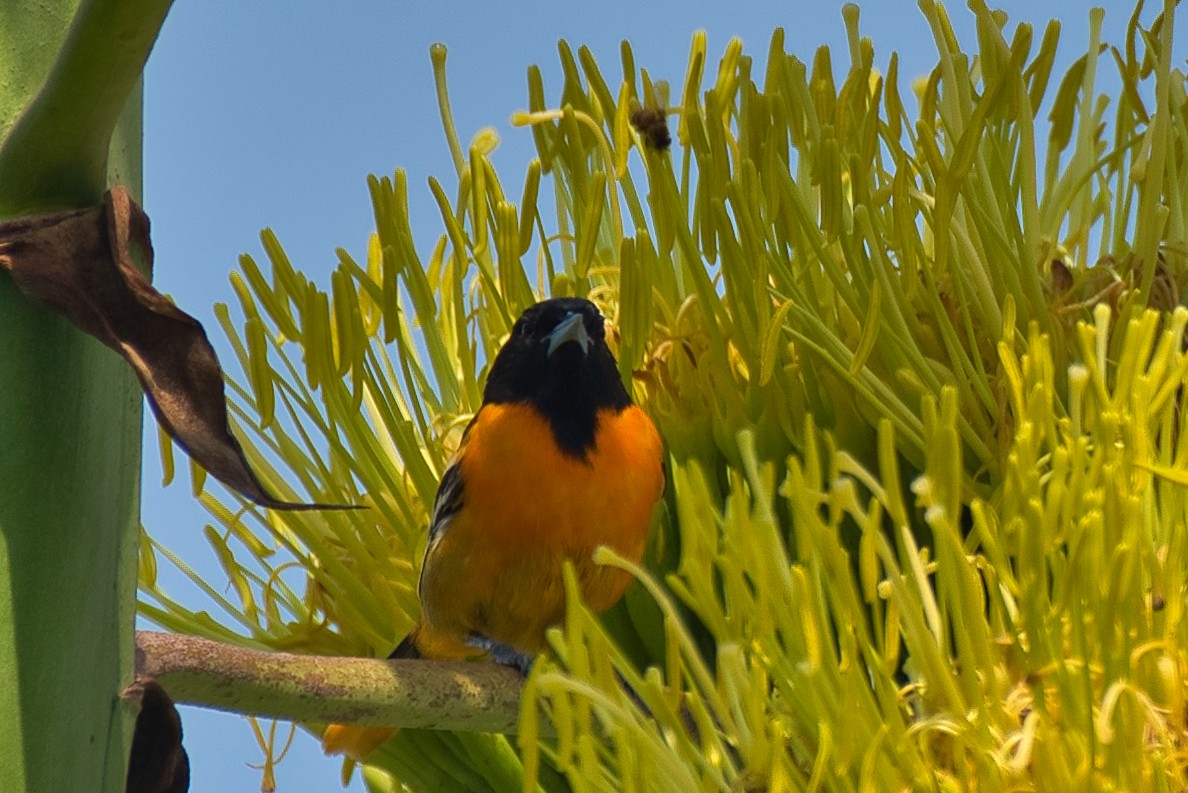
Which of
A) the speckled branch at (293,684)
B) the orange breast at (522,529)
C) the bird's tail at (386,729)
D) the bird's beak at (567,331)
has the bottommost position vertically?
the bird's tail at (386,729)

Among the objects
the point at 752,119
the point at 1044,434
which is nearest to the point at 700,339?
the point at 752,119

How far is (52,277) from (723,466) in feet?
4.67

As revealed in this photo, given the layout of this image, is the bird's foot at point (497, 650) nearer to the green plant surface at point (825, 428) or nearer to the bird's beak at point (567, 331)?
the green plant surface at point (825, 428)

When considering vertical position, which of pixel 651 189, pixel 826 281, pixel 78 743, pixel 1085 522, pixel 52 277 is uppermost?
pixel 651 189

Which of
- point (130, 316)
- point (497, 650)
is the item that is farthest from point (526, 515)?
point (130, 316)

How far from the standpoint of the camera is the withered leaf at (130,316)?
1.14 metres

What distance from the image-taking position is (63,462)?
114 centimetres

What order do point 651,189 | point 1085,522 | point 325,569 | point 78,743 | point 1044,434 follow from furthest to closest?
point 325,569, point 651,189, point 1044,434, point 1085,522, point 78,743

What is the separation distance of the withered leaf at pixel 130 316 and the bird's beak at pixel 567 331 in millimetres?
1481

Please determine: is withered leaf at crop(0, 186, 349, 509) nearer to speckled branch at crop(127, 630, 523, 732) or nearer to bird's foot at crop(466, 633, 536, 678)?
speckled branch at crop(127, 630, 523, 732)

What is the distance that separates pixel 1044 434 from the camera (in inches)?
62.4

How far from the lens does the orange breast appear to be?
2.59 metres

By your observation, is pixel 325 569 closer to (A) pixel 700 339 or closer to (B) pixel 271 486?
(B) pixel 271 486

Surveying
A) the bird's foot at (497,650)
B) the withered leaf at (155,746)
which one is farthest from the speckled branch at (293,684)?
the bird's foot at (497,650)
